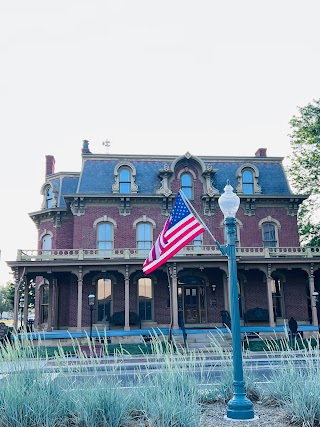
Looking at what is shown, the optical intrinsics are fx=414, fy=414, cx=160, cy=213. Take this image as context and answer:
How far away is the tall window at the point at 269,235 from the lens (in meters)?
28.3

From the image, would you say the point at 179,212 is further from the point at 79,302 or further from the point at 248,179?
the point at 248,179

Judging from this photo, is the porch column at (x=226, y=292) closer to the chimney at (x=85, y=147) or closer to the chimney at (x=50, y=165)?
the chimney at (x=85, y=147)

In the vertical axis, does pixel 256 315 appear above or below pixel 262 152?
below

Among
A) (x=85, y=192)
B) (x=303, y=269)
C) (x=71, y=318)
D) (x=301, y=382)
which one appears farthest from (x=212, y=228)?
(x=301, y=382)

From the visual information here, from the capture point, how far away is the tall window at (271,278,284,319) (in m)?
27.0

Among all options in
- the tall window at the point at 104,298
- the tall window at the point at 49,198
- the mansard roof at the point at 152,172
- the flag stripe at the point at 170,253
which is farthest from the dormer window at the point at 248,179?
the flag stripe at the point at 170,253

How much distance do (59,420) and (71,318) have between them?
20885 millimetres

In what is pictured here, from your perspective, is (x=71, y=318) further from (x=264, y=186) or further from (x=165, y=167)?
(x=264, y=186)

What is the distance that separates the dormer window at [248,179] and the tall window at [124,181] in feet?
25.3

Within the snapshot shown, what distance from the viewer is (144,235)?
90.4 ft

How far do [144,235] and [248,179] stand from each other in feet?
28.4

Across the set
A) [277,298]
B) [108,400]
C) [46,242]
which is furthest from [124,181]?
[108,400]

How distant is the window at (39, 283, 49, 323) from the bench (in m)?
13.1

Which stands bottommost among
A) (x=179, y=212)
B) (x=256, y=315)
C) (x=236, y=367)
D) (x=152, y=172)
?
(x=236, y=367)
